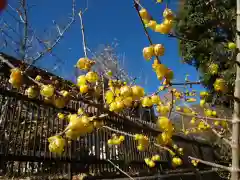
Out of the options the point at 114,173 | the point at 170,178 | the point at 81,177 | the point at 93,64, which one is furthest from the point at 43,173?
the point at 93,64

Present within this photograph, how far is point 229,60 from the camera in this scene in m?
1.12

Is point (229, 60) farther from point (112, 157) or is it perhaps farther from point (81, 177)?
point (112, 157)

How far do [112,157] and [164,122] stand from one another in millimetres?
4363

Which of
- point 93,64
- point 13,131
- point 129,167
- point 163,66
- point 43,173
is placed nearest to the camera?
point 163,66

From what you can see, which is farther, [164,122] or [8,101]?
[8,101]

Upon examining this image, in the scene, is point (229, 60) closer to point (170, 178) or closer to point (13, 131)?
point (13, 131)

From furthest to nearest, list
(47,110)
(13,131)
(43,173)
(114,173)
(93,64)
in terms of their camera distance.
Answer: (114,173), (47,110), (43,173), (13,131), (93,64)

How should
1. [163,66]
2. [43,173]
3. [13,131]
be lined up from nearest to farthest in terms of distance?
[163,66], [13,131], [43,173]

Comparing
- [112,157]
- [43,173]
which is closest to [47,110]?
[43,173]

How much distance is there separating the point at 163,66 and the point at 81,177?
3272mm

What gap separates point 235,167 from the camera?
1.05 m

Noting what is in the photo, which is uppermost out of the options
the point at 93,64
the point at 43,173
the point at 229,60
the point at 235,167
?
the point at 93,64

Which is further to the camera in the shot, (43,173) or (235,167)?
(43,173)

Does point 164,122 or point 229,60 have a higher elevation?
point 229,60
